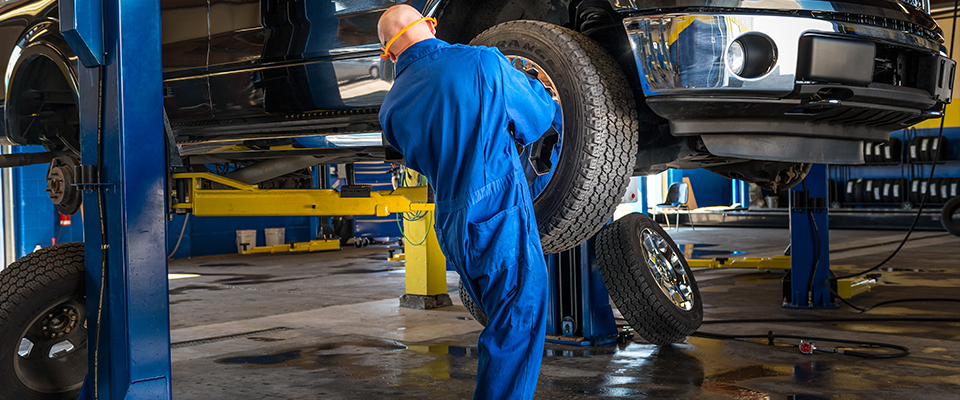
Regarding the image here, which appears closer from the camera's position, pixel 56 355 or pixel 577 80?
pixel 577 80

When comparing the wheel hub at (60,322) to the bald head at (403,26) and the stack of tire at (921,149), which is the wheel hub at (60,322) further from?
the stack of tire at (921,149)

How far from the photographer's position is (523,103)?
2137 mm

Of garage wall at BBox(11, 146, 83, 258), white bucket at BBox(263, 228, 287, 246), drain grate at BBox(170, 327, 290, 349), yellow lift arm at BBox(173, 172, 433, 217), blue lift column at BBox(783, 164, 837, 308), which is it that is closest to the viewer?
yellow lift arm at BBox(173, 172, 433, 217)

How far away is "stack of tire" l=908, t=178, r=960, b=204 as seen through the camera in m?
11.7

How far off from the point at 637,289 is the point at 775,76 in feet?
5.07

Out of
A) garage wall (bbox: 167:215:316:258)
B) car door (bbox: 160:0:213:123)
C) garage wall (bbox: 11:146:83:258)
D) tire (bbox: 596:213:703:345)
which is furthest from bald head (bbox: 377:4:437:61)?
garage wall (bbox: 167:215:316:258)

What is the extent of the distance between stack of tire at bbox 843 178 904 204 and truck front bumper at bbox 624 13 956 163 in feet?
37.9

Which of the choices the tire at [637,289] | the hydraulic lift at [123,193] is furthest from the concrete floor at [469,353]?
the hydraulic lift at [123,193]

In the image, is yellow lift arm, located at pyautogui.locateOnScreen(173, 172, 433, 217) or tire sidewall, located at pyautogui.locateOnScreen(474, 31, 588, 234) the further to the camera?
yellow lift arm, located at pyautogui.locateOnScreen(173, 172, 433, 217)

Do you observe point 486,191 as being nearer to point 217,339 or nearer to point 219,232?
point 217,339

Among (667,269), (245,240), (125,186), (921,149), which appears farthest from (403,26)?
(921,149)

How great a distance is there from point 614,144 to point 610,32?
1.80ft

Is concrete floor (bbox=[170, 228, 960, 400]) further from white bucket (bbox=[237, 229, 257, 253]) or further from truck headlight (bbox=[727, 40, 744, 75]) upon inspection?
white bucket (bbox=[237, 229, 257, 253])

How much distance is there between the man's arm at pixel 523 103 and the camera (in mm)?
2094
